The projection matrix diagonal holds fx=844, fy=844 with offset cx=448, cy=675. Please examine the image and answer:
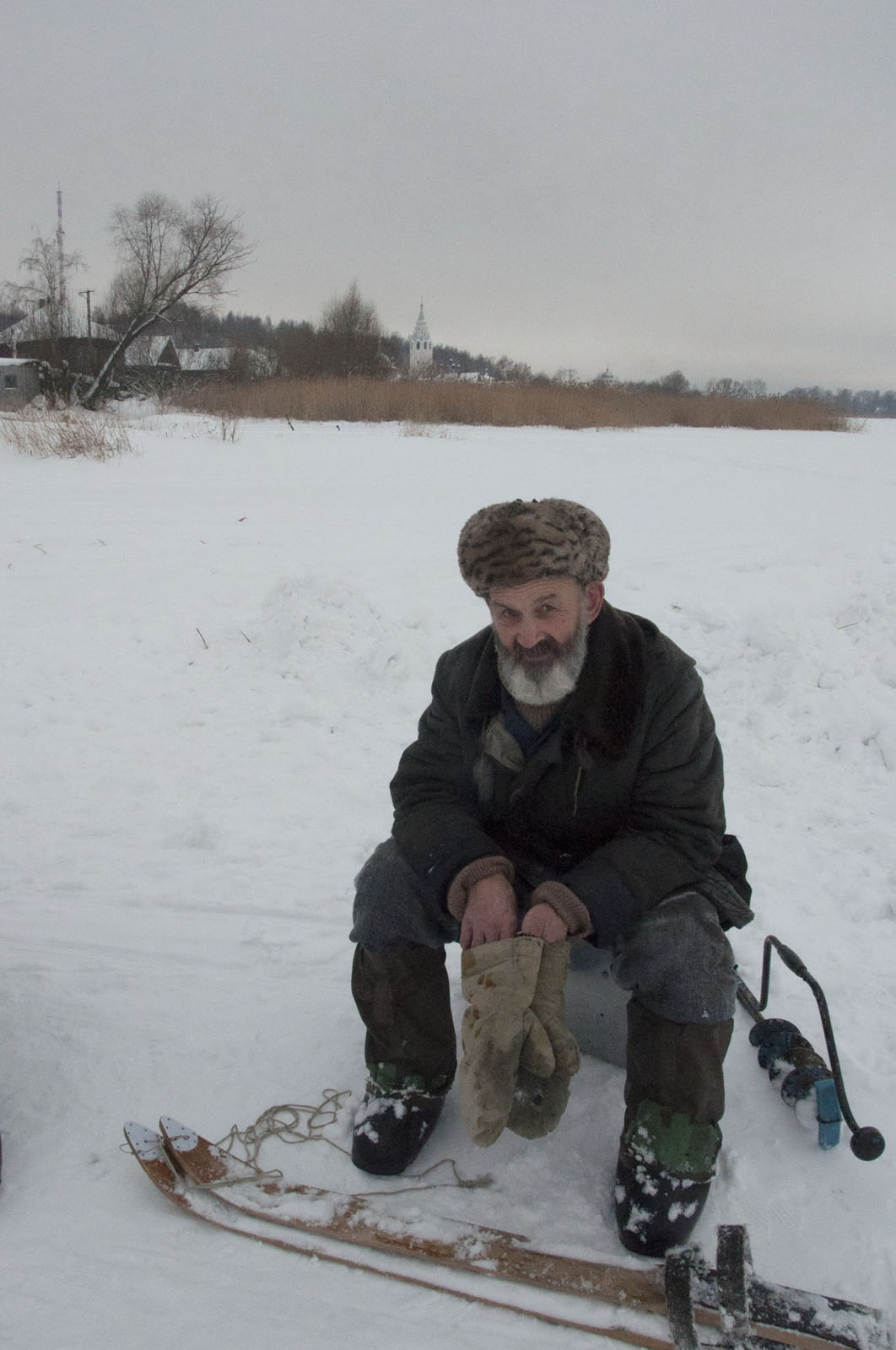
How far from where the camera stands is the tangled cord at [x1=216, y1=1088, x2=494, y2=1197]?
1.74 meters

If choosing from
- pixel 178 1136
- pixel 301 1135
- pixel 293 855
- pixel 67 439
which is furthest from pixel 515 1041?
pixel 67 439

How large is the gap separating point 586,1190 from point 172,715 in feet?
9.52

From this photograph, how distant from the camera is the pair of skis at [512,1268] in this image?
139 cm

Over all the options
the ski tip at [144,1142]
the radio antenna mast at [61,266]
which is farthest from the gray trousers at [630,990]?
the radio antenna mast at [61,266]

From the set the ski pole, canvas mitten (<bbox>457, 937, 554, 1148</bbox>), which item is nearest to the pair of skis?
canvas mitten (<bbox>457, 937, 554, 1148</bbox>)

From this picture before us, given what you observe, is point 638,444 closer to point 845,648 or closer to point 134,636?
point 845,648

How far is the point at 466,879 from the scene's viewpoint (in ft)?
5.69

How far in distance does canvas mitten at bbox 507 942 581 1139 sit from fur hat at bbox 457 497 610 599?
0.75 meters

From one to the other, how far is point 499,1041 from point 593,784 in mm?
549

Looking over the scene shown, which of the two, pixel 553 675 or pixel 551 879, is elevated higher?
pixel 553 675

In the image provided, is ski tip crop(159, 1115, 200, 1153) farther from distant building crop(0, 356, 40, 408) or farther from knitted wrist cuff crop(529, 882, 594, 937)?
distant building crop(0, 356, 40, 408)

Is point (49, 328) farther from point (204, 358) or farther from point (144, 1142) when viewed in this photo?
point (144, 1142)

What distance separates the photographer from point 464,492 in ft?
24.6

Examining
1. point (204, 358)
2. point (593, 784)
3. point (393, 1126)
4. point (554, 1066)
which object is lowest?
point (393, 1126)
